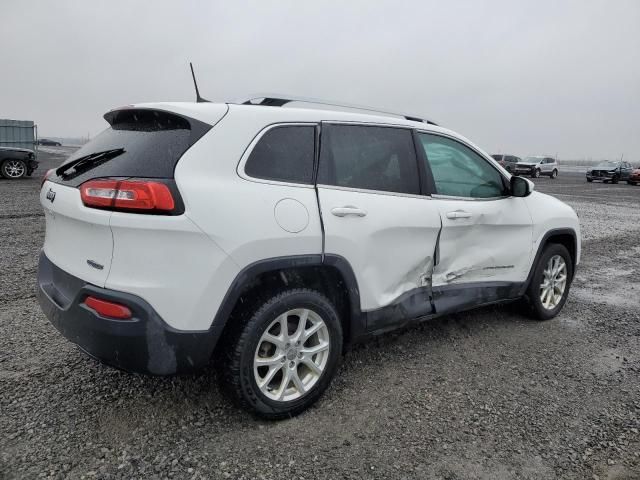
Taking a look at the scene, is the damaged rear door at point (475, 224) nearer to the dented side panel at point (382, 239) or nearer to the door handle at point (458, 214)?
the door handle at point (458, 214)

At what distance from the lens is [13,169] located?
15352 mm

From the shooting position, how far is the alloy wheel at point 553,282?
170 inches

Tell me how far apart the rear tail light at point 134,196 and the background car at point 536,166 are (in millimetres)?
34876

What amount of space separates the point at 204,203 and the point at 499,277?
2.60 m

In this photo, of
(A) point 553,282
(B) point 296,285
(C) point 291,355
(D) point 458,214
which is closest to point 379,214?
(B) point 296,285

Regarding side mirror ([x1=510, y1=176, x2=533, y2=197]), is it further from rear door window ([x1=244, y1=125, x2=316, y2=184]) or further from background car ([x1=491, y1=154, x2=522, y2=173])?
background car ([x1=491, y1=154, x2=522, y2=173])

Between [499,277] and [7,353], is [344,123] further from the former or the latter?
[7,353]

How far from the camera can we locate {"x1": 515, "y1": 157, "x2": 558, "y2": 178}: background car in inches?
1308

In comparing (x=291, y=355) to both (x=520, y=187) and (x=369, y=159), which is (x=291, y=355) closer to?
(x=369, y=159)

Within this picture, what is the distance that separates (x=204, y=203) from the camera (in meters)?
2.22

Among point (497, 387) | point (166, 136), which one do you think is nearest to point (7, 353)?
point (166, 136)

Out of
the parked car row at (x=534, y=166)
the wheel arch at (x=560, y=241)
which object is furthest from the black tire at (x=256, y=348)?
the parked car row at (x=534, y=166)

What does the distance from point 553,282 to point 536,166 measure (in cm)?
3204

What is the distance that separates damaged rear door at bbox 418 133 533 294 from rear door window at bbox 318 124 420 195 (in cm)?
18
